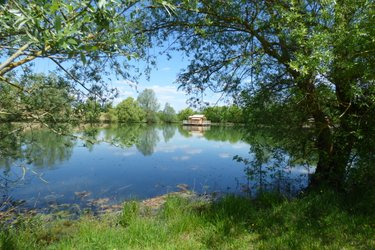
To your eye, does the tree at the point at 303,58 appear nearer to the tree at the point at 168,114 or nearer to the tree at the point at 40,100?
the tree at the point at 40,100

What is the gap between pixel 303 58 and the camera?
15.8 ft

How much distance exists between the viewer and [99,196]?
10.8 meters

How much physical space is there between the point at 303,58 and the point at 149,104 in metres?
83.6

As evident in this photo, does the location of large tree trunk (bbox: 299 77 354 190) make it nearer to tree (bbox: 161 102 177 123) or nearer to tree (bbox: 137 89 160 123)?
tree (bbox: 137 89 160 123)

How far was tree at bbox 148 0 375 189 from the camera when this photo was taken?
202 inches

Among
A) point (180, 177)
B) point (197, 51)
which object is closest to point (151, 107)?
point (180, 177)

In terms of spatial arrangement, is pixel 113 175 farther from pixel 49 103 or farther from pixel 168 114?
pixel 168 114

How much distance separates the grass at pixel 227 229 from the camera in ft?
15.2

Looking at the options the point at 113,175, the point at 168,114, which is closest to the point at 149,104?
the point at 168,114

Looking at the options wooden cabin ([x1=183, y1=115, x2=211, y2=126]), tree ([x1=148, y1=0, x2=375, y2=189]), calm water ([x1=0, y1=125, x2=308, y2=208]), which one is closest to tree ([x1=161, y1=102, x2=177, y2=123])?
wooden cabin ([x1=183, y1=115, x2=211, y2=126])

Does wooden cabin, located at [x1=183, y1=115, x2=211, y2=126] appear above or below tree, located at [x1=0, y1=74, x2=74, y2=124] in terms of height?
below

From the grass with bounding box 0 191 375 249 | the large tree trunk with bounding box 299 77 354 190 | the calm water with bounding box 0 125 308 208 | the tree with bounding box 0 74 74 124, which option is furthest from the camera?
the calm water with bounding box 0 125 308 208

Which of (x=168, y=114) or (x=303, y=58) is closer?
(x=303, y=58)

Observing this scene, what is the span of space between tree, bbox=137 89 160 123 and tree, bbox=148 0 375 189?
77.2 meters
